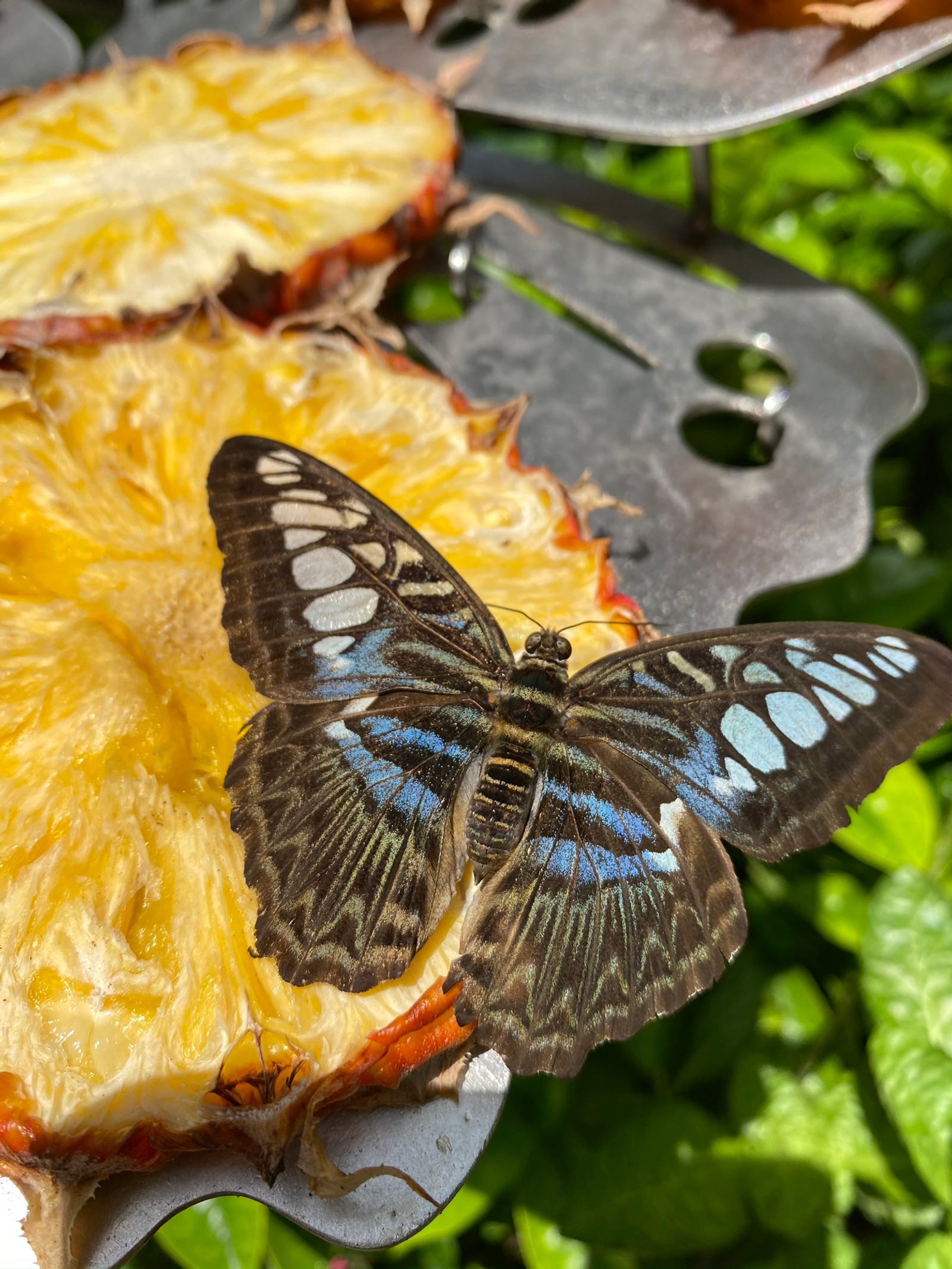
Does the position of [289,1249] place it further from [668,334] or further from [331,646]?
[668,334]

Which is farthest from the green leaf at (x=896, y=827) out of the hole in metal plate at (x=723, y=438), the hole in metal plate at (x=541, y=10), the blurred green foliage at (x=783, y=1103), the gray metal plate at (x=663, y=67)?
the hole in metal plate at (x=541, y=10)

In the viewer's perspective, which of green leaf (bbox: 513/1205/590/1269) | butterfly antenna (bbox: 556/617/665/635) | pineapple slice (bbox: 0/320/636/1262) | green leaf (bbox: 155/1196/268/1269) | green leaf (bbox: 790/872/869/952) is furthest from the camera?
green leaf (bbox: 790/872/869/952)

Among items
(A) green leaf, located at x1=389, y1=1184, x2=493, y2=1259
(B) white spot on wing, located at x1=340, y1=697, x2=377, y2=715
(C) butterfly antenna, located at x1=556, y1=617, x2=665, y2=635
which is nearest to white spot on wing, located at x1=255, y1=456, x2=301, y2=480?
(B) white spot on wing, located at x1=340, y1=697, x2=377, y2=715

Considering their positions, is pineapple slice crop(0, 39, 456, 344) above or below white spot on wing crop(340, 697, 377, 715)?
above

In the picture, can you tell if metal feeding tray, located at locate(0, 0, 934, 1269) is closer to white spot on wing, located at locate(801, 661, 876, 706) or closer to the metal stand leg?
the metal stand leg

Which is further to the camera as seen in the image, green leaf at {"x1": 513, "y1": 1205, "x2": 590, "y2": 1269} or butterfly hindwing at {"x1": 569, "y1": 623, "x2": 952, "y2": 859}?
green leaf at {"x1": 513, "y1": 1205, "x2": 590, "y2": 1269}

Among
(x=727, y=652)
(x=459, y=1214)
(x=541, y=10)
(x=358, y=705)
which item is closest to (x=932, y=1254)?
(x=459, y=1214)

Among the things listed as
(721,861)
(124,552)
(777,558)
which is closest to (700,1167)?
(721,861)

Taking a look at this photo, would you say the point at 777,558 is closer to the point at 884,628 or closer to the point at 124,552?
the point at 884,628
